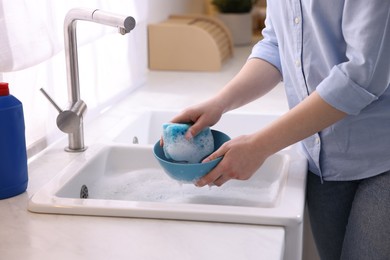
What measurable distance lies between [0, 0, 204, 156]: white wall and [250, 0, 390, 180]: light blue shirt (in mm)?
432

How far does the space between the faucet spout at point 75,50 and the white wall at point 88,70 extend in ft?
0.14

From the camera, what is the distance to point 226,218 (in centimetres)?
96

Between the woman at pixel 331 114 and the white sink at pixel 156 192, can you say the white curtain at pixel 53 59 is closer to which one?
the white sink at pixel 156 192

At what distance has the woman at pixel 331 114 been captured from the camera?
97 centimetres

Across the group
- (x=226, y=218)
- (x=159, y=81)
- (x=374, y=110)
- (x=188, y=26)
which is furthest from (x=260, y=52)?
(x=188, y=26)

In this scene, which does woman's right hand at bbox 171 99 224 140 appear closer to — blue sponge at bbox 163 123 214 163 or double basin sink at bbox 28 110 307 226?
blue sponge at bbox 163 123 214 163

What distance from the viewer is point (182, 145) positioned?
1.11 meters

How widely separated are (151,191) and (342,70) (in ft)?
1.45

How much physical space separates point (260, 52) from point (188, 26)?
94 centimetres

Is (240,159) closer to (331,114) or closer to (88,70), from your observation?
(331,114)

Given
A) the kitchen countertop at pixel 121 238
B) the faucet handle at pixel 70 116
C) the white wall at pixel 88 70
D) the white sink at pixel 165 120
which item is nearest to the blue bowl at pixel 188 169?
the kitchen countertop at pixel 121 238

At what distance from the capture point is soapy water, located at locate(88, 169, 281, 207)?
118 centimetres

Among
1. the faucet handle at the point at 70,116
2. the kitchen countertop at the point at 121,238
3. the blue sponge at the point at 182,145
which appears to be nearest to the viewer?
the kitchen countertop at the point at 121,238

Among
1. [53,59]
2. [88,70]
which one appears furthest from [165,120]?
[53,59]
